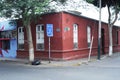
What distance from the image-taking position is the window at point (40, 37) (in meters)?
23.9

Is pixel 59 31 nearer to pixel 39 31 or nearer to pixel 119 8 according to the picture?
pixel 39 31

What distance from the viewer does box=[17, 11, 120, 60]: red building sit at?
22406 mm

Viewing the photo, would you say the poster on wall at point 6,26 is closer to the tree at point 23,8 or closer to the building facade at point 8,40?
the building facade at point 8,40

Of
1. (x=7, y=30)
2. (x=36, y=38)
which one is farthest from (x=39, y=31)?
(x=7, y=30)

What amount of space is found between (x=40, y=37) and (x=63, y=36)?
9.04 feet

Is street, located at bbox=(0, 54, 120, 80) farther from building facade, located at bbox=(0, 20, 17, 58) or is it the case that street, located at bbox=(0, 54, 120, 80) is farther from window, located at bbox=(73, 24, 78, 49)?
building facade, located at bbox=(0, 20, 17, 58)

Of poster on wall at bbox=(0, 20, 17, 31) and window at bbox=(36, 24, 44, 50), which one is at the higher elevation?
poster on wall at bbox=(0, 20, 17, 31)

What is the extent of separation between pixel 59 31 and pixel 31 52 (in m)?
2.96

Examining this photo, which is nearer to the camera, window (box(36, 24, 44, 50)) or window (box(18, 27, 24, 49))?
window (box(36, 24, 44, 50))

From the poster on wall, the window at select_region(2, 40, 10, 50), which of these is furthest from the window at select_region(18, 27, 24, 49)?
the window at select_region(2, 40, 10, 50)

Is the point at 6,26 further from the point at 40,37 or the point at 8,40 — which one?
the point at 40,37

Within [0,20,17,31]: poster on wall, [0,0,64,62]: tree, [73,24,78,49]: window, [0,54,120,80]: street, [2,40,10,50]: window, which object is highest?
[0,0,64,62]: tree

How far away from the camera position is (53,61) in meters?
22.1

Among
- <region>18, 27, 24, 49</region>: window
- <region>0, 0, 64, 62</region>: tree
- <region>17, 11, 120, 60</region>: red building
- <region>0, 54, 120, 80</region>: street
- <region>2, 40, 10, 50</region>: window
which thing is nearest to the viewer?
<region>0, 54, 120, 80</region>: street
